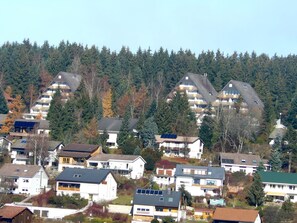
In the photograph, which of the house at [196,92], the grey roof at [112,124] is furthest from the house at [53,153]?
the house at [196,92]

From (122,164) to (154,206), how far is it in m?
6.15

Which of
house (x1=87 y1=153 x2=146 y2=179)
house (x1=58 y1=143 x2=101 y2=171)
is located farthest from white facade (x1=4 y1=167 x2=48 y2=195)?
house (x1=87 y1=153 x2=146 y2=179)

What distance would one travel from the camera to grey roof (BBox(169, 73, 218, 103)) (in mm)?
60250

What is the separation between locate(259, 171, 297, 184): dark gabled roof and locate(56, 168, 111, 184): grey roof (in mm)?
9819

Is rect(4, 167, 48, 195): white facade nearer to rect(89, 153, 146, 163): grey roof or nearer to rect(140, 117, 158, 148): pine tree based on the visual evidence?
rect(89, 153, 146, 163): grey roof

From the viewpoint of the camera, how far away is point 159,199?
136 feet

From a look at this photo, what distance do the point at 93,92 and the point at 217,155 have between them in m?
17.1

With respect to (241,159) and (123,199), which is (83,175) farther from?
(241,159)

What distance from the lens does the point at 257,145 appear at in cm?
5031

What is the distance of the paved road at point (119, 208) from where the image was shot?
41031mm

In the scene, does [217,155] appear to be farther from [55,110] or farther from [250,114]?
[55,110]

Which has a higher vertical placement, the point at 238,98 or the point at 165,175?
the point at 238,98

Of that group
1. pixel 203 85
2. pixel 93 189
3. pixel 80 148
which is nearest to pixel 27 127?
pixel 80 148

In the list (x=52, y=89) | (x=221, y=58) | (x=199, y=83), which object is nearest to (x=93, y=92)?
(x=52, y=89)
